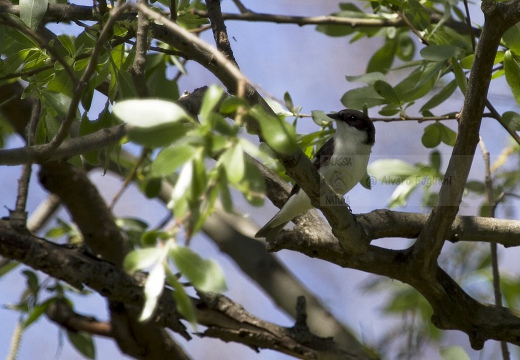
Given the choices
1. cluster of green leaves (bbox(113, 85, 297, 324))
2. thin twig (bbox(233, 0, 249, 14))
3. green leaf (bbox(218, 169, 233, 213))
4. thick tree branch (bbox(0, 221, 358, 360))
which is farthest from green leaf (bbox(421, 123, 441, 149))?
green leaf (bbox(218, 169, 233, 213))

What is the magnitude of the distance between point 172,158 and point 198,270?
22cm

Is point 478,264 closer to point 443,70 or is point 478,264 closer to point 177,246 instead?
point 443,70

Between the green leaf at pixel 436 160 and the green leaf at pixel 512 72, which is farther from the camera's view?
the green leaf at pixel 436 160

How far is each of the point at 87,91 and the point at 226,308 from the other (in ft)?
4.73

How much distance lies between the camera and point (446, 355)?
263cm

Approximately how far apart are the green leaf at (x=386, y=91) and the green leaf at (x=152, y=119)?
1970 mm

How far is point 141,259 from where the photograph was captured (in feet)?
4.04

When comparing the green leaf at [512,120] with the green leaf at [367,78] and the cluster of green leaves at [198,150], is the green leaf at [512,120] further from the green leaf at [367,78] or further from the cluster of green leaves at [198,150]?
the cluster of green leaves at [198,150]

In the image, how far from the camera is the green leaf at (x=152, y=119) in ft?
3.90

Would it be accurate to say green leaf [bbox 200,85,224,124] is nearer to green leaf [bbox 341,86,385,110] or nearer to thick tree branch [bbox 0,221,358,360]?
green leaf [bbox 341,86,385,110]

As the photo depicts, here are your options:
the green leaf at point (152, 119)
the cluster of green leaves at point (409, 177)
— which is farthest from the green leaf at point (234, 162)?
the cluster of green leaves at point (409, 177)

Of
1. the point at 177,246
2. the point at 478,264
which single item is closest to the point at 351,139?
the point at 478,264

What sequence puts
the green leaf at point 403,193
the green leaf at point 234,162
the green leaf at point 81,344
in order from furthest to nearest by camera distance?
the green leaf at point 81,344
the green leaf at point 403,193
the green leaf at point 234,162

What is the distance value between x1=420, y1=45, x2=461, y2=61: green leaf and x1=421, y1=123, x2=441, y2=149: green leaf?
0.61 meters
